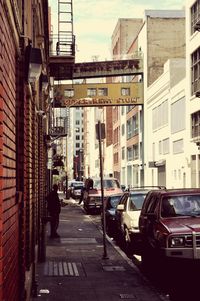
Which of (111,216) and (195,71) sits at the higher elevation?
(195,71)

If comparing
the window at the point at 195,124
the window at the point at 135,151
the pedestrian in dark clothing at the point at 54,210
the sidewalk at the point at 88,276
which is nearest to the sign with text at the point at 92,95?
the window at the point at 135,151

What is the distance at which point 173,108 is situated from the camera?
5100 cm

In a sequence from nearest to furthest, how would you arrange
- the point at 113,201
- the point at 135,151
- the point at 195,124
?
the point at 113,201, the point at 195,124, the point at 135,151

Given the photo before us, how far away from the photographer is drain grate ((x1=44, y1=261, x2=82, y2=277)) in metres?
12.6

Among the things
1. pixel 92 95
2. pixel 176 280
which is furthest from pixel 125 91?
pixel 176 280

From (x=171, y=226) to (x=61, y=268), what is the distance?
3.24 m

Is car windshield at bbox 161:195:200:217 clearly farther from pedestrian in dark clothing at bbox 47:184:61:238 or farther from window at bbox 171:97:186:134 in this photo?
window at bbox 171:97:186:134

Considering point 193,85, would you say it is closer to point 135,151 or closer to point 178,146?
point 178,146

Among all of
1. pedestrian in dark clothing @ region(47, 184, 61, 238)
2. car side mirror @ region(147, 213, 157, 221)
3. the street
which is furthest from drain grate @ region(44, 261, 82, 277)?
pedestrian in dark clothing @ region(47, 184, 61, 238)

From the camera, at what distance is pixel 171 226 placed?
36.9 feet

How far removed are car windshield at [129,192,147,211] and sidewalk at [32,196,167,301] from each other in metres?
1.32

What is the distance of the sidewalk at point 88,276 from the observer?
10.2 metres

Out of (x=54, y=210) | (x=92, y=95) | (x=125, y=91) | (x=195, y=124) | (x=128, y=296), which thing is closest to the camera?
(x=128, y=296)

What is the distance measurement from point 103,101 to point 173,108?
11.8 metres
